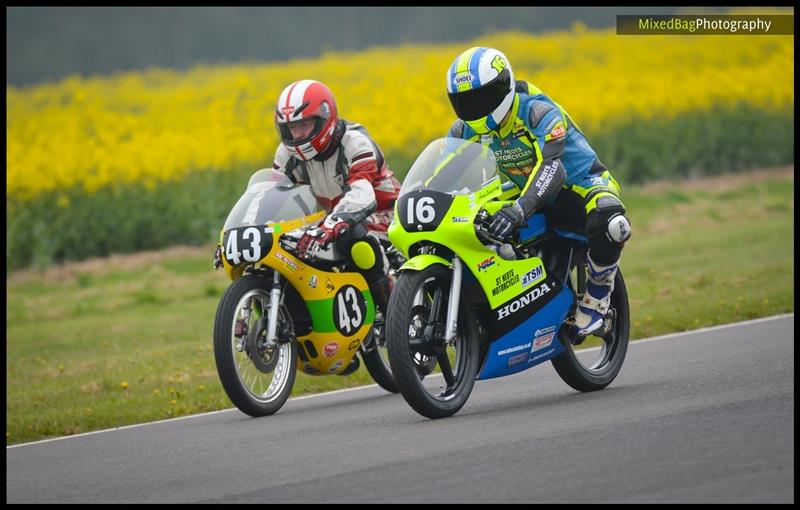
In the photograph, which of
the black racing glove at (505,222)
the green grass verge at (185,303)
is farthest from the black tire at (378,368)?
the black racing glove at (505,222)

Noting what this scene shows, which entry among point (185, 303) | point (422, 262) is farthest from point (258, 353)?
point (185, 303)

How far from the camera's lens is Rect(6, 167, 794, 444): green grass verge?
1177 centimetres

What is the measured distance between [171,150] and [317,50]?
23.1ft

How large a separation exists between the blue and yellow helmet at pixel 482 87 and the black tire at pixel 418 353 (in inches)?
40.7

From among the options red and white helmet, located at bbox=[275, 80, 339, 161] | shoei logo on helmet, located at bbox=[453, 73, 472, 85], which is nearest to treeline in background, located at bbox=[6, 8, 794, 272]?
red and white helmet, located at bbox=[275, 80, 339, 161]

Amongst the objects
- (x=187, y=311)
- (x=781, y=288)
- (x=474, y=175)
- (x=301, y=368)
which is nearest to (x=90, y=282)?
(x=187, y=311)

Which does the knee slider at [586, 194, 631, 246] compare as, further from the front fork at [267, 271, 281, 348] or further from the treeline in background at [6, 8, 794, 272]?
the treeline in background at [6, 8, 794, 272]

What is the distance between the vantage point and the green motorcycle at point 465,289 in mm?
8227

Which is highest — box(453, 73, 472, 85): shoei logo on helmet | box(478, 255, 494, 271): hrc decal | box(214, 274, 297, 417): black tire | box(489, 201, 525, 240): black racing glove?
box(453, 73, 472, 85): shoei logo on helmet

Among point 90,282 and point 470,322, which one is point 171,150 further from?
point 470,322

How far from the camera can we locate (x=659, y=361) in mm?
10570

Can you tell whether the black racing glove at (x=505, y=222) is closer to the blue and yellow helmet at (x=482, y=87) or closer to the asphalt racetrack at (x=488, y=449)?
the blue and yellow helmet at (x=482, y=87)

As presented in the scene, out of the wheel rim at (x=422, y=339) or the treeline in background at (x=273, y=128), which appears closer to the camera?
the wheel rim at (x=422, y=339)

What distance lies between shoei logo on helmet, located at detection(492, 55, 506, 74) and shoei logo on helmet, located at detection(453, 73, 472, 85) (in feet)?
0.53
